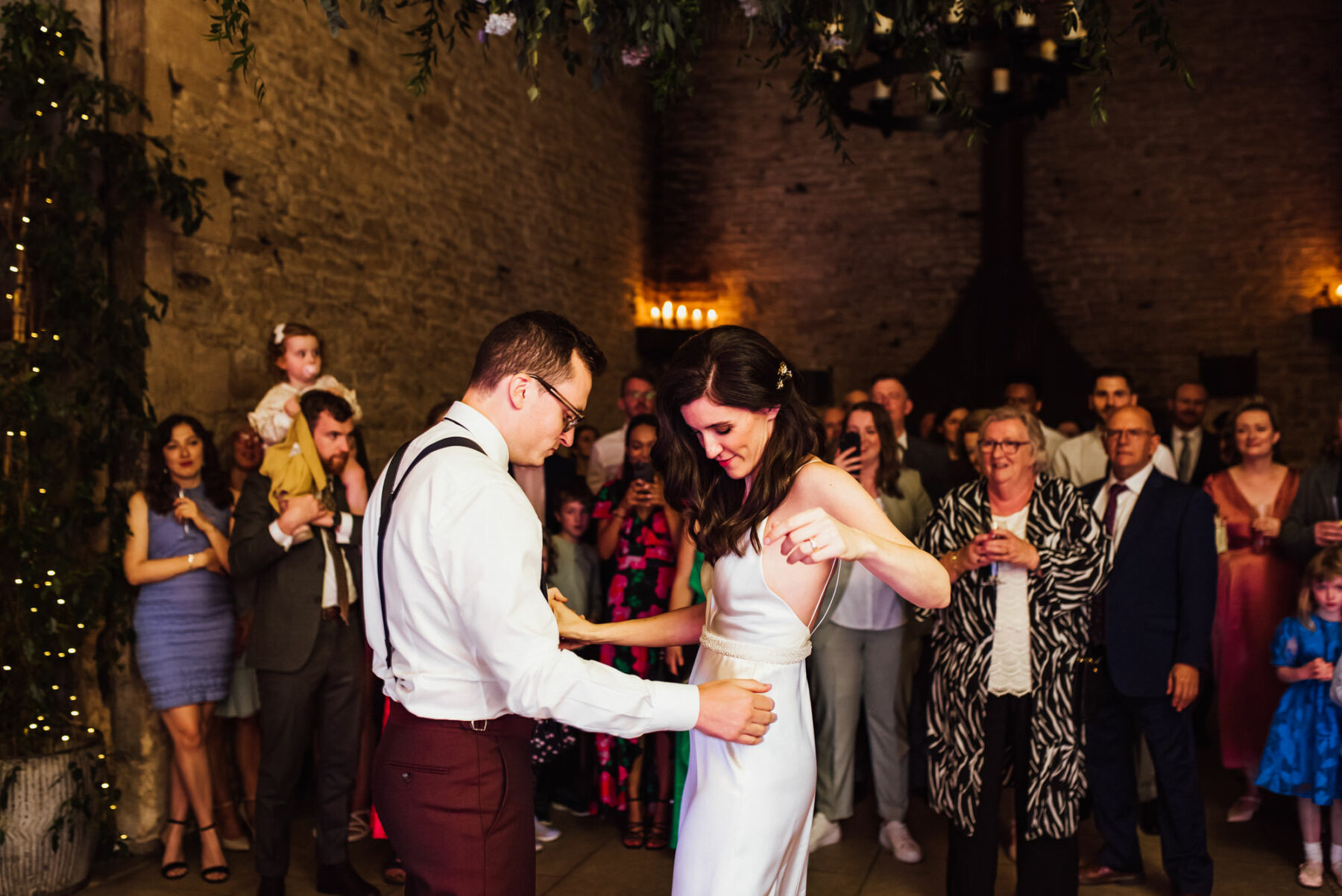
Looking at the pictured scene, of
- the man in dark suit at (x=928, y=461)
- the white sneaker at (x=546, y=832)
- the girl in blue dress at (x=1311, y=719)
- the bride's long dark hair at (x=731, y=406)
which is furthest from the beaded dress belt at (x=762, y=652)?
the man in dark suit at (x=928, y=461)

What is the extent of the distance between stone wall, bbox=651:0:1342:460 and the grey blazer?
6.49 m

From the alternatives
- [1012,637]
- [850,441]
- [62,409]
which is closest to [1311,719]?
[1012,637]

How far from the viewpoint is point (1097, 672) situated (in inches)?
136

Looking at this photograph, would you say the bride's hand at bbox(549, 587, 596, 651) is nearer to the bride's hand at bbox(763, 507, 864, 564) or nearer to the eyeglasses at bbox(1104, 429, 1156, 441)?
the bride's hand at bbox(763, 507, 864, 564)

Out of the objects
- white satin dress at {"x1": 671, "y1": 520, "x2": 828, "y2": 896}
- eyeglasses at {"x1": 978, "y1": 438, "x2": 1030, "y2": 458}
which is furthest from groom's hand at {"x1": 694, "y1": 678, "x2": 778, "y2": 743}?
eyeglasses at {"x1": 978, "y1": 438, "x2": 1030, "y2": 458}

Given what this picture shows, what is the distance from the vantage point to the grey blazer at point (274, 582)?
3373 millimetres

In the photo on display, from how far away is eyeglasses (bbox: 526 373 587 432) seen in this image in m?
1.81

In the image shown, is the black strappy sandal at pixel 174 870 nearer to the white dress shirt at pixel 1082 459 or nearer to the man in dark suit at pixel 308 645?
the man in dark suit at pixel 308 645

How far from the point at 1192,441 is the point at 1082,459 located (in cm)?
128

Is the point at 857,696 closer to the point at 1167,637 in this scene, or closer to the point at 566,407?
the point at 1167,637

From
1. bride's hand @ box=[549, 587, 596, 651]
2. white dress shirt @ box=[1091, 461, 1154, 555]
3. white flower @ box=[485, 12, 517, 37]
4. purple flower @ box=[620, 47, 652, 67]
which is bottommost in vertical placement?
bride's hand @ box=[549, 587, 596, 651]

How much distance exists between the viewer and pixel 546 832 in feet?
13.5

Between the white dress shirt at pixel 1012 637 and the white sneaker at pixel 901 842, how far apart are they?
1.03 metres

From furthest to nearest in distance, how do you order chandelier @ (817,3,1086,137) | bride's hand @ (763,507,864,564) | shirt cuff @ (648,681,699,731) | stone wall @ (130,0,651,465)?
stone wall @ (130,0,651,465)
chandelier @ (817,3,1086,137)
shirt cuff @ (648,681,699,731)
bride's hand @ (763,507,864,564)
